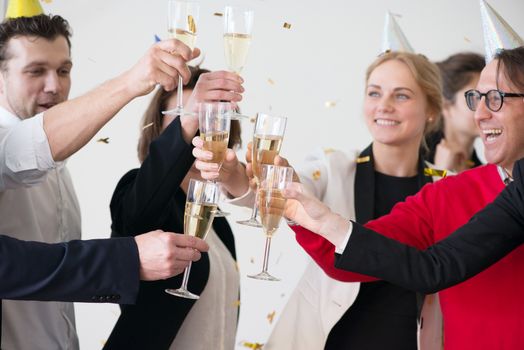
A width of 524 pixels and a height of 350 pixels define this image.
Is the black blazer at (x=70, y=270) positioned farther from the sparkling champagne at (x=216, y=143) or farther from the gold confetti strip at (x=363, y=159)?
the gold confetti strip at (x=363, y=159)

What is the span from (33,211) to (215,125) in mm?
809

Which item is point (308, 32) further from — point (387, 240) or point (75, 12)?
point (387, 240)

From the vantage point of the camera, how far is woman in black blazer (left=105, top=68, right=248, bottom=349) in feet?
7.13

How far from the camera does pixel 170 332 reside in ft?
7.90

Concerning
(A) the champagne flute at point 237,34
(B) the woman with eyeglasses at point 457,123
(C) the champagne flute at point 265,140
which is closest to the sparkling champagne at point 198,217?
(C) the champagne flute at point 265,140

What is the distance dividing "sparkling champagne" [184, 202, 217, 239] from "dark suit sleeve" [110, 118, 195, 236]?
357 mm

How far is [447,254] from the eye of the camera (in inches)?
79.7

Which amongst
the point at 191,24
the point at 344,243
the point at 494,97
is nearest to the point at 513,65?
the point at 494,97

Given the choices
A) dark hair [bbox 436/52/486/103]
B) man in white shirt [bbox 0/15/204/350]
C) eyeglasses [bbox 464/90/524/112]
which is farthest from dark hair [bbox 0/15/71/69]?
dark hair [bbox 436/52/486/103]

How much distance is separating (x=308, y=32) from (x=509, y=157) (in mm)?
3167

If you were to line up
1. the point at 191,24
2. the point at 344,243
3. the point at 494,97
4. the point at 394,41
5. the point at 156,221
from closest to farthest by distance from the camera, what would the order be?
the point at 191,24 < the point at 344,243 < the point at 494,97 < the point at 156,221 < the point at 394,41

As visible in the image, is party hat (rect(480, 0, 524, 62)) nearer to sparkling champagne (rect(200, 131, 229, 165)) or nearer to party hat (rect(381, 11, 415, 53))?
party hat (rect(381, 11, 415, 53))

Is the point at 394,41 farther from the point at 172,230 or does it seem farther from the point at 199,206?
the point at 199,206

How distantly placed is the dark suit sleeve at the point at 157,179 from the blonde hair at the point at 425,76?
4.38ft
